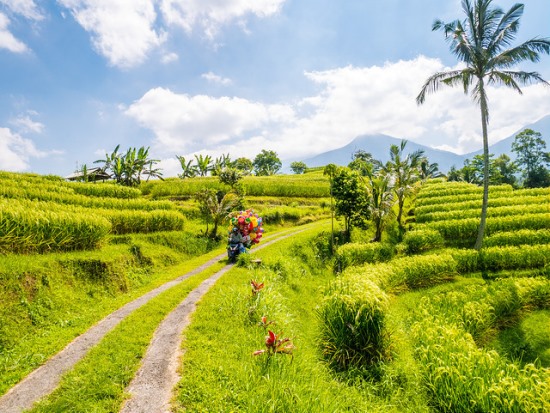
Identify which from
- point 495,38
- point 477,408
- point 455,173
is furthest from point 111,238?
point 455,173

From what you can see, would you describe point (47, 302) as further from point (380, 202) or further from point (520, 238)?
point (520, 238)

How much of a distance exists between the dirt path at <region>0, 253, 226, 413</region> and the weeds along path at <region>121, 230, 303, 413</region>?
1.37 m

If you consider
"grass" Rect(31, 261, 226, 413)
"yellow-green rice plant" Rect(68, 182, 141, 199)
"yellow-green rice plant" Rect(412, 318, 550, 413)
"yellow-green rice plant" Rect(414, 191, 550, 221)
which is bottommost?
"yellow-green rice plant" Rect(412, 318, 550, 413)

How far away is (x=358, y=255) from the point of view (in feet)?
65.2

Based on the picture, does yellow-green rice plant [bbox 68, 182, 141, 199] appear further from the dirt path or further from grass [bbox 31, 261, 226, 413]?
grass [bbox 31, 261, 226, 413]

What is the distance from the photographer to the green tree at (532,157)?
58703 mm

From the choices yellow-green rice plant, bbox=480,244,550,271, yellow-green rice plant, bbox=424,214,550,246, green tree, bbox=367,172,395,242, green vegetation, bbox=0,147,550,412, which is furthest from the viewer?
green tree, bbox=367,172,395,242

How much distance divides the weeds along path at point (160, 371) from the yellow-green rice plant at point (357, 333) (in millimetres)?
4098

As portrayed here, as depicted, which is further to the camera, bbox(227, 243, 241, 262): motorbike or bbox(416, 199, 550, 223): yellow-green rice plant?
bbox(416, 199, 550, 223): yellow-green rice plant

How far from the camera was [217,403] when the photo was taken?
4969 mm

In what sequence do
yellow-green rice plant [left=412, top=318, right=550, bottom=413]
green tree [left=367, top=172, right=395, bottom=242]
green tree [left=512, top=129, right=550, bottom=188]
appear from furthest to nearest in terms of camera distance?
green tree [left=512, top=129, right=550, bottom=188] → green tree [left=367, top=172, right=395, bottom=242] → yellow-green rice plant [left=412, top=318, right=550, bottom=413]

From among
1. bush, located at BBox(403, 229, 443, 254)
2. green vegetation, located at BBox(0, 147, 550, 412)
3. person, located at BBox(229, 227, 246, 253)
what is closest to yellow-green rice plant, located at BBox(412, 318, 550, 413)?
green vegetation, located at BBox(0, 147, 550, 412)

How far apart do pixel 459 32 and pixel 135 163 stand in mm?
32840

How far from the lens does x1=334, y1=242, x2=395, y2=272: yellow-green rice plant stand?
19672mm
